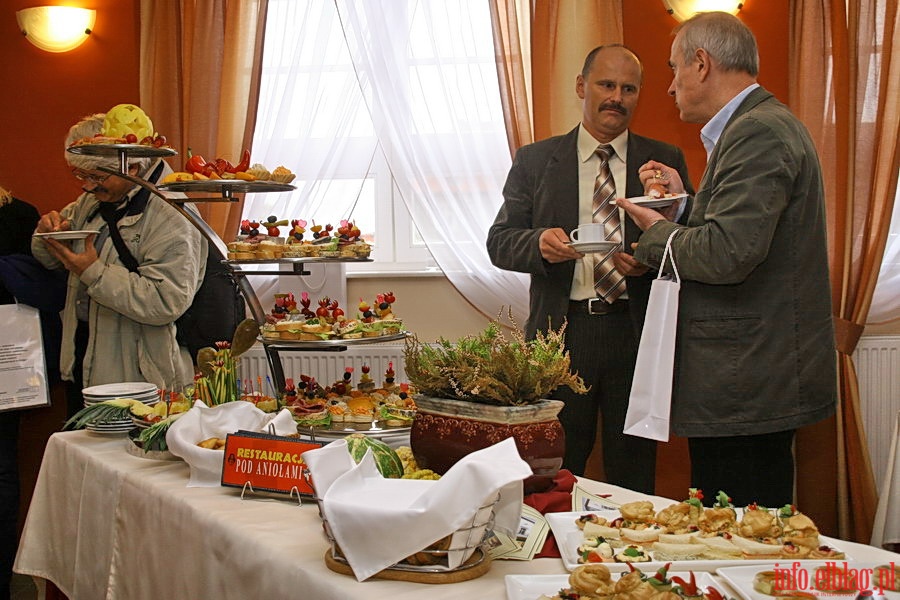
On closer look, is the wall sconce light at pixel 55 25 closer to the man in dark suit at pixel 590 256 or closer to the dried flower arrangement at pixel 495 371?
the man in dark suit at pixel 590 256

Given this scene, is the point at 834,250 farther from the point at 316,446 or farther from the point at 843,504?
the point at 316,446

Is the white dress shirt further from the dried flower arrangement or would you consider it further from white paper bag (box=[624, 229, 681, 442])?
the dried flower arrangement

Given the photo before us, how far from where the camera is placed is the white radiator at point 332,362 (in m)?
4.00

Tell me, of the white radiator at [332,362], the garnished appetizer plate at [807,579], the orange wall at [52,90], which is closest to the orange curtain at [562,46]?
the white radiator at [332,362]

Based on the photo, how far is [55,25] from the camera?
166 inches

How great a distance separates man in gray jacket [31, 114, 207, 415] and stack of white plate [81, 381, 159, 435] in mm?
320

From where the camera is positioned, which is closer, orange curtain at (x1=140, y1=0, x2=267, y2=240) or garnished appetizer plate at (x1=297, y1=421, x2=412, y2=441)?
garnished appetizer plate at (x1=297, y1=421, x2=412, y2=441)

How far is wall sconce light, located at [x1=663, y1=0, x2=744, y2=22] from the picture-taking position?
371 centimetres

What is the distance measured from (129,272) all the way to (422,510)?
1.94 meters

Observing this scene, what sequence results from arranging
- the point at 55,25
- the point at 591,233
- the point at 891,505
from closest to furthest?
the point at 591,233 < the point at 891,505 < the point at 55,25

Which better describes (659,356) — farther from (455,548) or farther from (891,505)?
(891,505)

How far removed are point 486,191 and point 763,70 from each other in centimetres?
125

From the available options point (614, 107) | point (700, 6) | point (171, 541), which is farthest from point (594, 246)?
point (700, 6)

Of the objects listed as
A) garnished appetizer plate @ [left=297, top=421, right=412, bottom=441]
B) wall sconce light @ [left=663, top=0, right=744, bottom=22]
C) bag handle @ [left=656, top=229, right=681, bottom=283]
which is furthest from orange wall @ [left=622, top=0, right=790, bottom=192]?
garnished appetizer plate @ [left=297, top=421, right=412, bottom=441]
